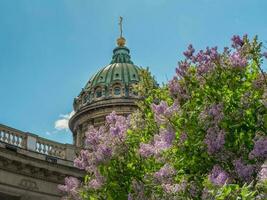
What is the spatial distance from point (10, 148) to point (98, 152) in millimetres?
10657

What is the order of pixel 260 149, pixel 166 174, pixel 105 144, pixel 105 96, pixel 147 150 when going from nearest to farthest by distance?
pixel 260 149 → pixel 166 174 → pixel 147 150 → pixel 105 144 → pixel 105 96

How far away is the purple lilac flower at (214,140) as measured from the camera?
45.4 ft

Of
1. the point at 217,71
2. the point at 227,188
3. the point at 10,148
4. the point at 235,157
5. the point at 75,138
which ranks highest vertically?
the point at 75,138

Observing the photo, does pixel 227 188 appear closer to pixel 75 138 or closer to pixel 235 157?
pixel 235 157

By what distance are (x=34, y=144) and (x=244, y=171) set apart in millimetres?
17028

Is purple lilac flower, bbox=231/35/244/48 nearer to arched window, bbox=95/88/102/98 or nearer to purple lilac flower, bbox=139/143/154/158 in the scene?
purple lilac flower, bbox=139/143/154/158

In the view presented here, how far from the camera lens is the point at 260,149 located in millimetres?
13438

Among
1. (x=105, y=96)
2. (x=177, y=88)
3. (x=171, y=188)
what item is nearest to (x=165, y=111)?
(x=177, y=88)

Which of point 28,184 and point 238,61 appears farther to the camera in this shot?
point 28,184

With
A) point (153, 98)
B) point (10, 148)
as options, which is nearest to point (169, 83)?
point (153, 98)

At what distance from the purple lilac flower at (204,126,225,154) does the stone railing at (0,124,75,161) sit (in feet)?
48.4

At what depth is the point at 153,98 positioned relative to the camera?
1847cm

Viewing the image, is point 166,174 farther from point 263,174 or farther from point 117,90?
point 117,90

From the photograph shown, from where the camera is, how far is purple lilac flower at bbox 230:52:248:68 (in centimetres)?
1498
